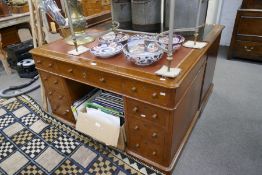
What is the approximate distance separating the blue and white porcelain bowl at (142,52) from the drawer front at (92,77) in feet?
0.47

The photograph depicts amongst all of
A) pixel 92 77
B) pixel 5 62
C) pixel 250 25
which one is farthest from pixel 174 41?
pixel 5 62

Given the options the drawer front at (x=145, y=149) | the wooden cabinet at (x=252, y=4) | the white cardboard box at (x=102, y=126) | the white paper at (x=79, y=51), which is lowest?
the drawer front at (x=145, y=149)

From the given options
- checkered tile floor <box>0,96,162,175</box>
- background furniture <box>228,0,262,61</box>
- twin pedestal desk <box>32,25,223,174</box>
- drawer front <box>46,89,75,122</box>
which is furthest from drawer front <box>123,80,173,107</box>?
background furniture <box>228,0,262,61</box>

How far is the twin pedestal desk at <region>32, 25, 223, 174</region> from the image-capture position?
1.01 m

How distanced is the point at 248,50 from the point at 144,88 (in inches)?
82.3

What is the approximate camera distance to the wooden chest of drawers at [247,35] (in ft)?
7.53

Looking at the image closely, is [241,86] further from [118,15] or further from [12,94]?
[12,94]

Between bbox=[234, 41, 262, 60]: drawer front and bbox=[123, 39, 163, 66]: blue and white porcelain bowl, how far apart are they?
1785 millimetres

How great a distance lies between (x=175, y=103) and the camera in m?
0.99

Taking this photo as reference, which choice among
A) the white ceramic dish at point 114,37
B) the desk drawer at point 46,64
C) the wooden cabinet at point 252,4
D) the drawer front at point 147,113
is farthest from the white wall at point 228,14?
the desk drawer at point 46,64

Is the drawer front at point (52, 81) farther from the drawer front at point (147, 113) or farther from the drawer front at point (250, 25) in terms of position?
the drawer front at point (250, 25)

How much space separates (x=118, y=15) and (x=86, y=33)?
0.30 metres

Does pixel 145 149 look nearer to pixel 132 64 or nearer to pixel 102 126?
pixel 102 126

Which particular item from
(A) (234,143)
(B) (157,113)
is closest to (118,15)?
(B) (157,113)
